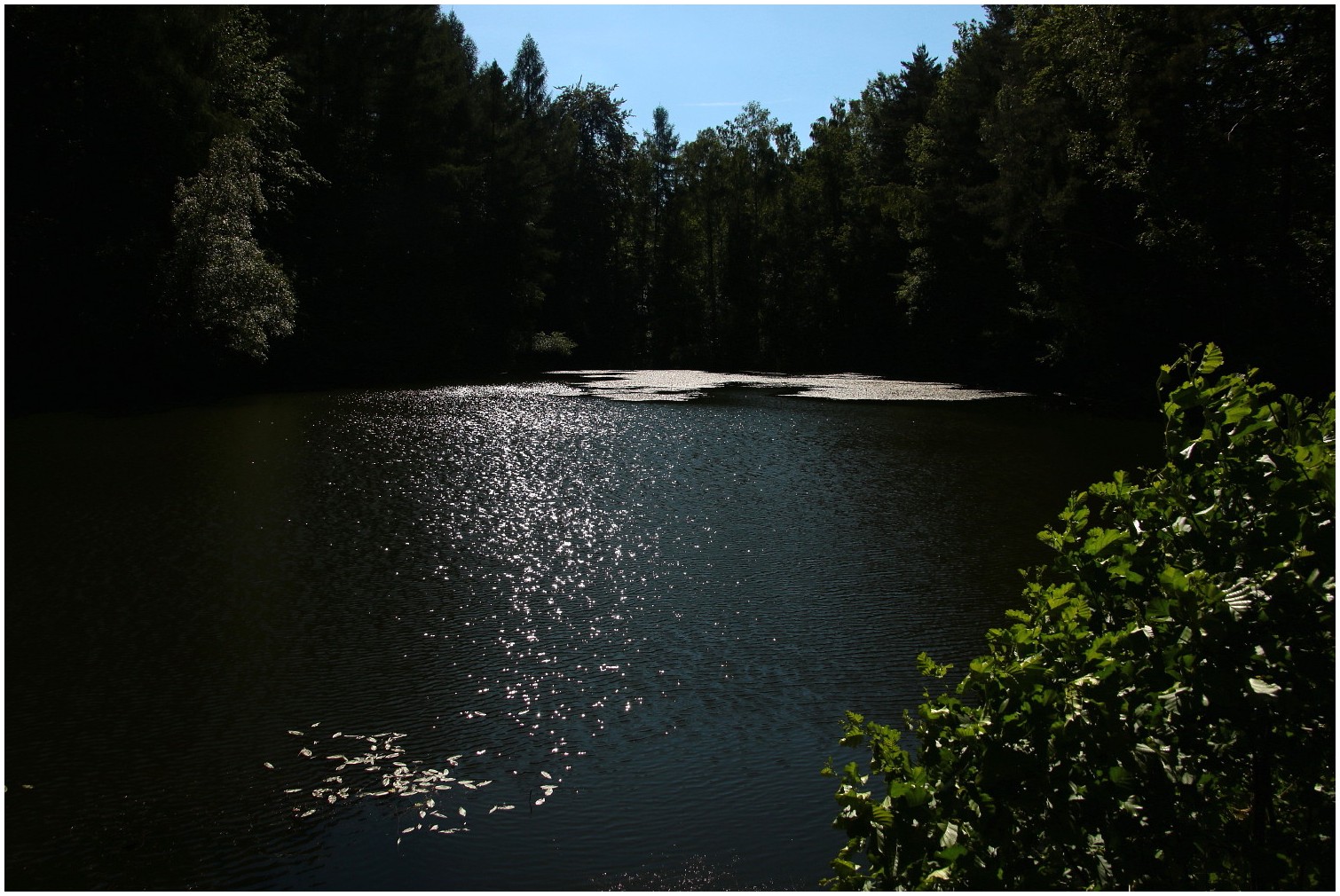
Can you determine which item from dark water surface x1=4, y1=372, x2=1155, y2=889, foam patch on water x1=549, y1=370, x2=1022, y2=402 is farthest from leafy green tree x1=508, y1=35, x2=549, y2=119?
dark water surface x1=4, y1=372, x2=1155, y2=889

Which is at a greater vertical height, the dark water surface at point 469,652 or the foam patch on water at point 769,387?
the foam patch on water at point 769,387

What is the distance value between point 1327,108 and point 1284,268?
2209mm

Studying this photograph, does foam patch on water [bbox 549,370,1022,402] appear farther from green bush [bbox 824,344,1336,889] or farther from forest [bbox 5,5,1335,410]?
green bush [bbox 824,344,1336,889]

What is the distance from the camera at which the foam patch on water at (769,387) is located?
1938 centimetres

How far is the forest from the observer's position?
49.5ft

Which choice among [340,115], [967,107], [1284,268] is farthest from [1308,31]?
[340,115]

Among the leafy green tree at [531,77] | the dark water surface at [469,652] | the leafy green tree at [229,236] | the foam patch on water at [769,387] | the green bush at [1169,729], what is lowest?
the dark water surface at [469,652]

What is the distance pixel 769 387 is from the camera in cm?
2303

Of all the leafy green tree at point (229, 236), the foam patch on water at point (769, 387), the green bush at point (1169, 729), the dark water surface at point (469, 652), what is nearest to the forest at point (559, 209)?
the leafy green tree at point (229, 236)

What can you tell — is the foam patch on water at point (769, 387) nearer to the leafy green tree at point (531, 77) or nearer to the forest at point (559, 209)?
Result: the forest at point (559, 209)

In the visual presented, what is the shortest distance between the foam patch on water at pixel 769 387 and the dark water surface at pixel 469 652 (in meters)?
9.11

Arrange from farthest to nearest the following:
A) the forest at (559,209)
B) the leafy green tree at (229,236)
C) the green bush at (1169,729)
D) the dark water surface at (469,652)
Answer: the leafy green tree at (229,236) → the forest at (559,209) → the dark water surface at (469,652) → the green bush at (1169,729)

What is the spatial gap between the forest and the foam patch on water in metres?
2.68

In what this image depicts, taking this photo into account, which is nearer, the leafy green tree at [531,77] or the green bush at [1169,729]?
the green bush at [1169,729]
